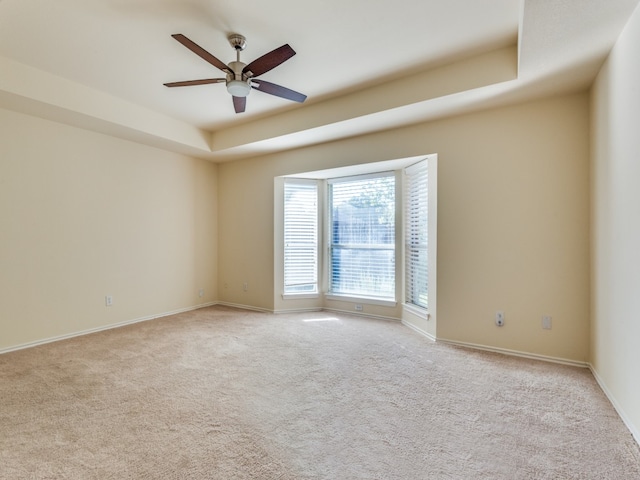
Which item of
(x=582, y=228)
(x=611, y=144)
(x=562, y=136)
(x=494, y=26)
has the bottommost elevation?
(x=582, y=228)

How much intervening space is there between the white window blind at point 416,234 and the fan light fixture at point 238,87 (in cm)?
230

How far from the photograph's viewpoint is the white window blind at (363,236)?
436 centimetres

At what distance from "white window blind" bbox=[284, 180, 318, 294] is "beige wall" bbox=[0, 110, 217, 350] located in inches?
61.1

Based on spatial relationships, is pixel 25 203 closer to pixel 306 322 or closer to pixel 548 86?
pixel 306 322

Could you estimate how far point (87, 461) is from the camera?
1.58m

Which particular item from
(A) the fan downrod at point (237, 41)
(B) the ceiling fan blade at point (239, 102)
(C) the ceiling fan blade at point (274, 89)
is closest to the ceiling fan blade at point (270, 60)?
(C) the ceiling fan blade at point (274, 89)

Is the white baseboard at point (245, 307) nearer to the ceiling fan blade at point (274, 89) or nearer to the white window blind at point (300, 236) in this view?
the white window blind at point (300, 236)

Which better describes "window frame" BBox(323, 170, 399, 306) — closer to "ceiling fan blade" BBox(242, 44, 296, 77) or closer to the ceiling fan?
the ceiling fan

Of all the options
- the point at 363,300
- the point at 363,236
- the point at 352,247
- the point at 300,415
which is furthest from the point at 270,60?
the point at 363,300

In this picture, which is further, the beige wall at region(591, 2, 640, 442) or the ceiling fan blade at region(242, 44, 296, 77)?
the ceiling fan blade at region(242, 44, 296, 77)

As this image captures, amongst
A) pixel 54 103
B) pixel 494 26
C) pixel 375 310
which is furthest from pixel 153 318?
pixel 494 26

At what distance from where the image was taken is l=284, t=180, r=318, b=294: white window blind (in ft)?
16.0

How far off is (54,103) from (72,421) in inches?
117

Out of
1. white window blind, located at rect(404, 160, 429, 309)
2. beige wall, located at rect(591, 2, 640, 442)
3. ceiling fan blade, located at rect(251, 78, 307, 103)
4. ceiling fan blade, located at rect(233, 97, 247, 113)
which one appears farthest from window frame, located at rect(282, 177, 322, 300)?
beige wall, located at rect(591, 2, 640, 442)
